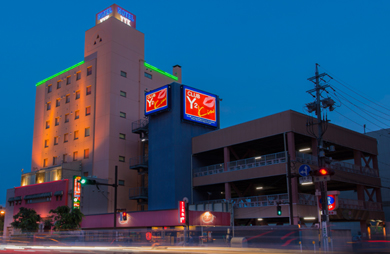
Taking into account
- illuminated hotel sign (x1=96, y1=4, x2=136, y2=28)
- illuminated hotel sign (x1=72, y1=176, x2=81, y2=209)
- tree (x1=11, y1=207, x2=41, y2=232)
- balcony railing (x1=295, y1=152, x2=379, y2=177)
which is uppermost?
illuminated hotel sign (x1=96, y1=4, x2=136, y2=28)

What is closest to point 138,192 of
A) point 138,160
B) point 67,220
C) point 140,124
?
point 138,160

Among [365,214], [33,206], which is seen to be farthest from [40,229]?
[365,214]

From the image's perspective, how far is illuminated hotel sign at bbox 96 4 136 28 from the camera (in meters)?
66.7

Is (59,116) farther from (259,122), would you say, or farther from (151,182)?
(259,122)

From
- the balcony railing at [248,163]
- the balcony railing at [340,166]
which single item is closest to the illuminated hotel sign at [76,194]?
the balcony railing at [248,163]

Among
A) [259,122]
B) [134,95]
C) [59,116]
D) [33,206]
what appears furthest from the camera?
[59,116]

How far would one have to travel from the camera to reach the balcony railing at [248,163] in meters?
44.8

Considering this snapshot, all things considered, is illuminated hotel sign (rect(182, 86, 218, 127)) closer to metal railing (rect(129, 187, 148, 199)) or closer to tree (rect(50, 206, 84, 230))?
metal railing (rect(129, 187, 148, 199))

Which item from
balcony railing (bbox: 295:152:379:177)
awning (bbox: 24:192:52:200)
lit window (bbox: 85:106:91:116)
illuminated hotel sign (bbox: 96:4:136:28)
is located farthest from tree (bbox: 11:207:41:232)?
balcony railing (bbox: 295:152:379:177)

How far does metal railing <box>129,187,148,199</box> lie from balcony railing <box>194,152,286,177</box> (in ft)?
29.6

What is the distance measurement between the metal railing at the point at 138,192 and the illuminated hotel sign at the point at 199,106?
12.5m

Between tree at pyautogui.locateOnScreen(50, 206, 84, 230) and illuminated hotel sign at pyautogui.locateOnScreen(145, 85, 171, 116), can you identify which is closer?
tree at pyautogui.locateOnScreen(50, 206, 84, 230)

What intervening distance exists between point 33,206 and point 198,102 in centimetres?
2854

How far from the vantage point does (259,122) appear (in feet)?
152
